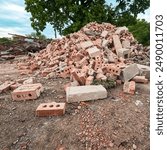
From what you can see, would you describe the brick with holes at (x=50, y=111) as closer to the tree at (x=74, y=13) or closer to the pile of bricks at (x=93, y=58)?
the pile of bricks at (x=93, y=58)

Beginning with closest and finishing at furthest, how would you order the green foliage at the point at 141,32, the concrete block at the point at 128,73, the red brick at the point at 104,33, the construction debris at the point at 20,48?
the concrete block at the point at 128,73 < the red brick at the point at 104,33 < the construction debris at the point at 20,48 < the green foliage at the point at 141,32

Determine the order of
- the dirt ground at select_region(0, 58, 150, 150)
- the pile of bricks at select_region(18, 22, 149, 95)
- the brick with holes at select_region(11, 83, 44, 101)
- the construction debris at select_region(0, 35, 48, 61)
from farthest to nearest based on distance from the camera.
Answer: the construction debris at select_region(0, 35, 48, 61) → the pile of bricks at select_region(18, 22, 149, 95) → the brick with holes at select_region(11, 83, 44, 101) → the dirt ground at select_region(0, 58, 150, 150)

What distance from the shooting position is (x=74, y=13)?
19.5 metres

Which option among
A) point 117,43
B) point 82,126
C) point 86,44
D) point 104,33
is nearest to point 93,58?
point 86,44

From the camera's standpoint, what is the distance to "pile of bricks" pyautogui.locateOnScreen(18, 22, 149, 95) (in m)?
7.32

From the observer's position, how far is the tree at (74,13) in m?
19.2

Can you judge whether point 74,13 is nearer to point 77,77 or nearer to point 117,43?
point 117,43

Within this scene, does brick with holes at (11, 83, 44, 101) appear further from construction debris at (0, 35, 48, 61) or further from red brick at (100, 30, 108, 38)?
construction debris at (0, 35, 48, 61)

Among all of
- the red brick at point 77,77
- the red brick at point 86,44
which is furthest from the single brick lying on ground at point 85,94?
the red brick at point 86,44

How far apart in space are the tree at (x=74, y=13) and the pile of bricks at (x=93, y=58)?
6.37m

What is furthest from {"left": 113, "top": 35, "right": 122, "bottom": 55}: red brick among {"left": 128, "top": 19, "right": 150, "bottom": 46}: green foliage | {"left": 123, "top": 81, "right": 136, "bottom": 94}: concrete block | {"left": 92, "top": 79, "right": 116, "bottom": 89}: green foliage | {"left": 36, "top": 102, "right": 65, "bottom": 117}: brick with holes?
Result: {"left": 128, "top": 19, "right": 150, "bottom": 46}: green foliage

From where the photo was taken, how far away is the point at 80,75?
23.4 ft

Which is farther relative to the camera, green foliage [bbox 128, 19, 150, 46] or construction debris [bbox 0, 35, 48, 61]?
green foliage [bbox 128, 19, 150, 46]

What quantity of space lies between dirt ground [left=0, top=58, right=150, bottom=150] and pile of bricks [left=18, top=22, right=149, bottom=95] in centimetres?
121
